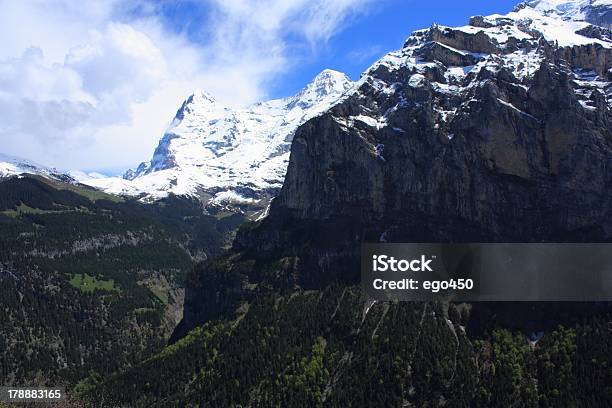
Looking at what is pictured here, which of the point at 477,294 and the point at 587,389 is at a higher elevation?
the point at 477,294

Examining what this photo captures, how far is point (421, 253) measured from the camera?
92250mm

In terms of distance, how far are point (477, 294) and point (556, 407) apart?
102 m

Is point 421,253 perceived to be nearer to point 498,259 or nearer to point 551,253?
point 498,259

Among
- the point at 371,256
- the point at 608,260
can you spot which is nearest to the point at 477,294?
the point at 371,256

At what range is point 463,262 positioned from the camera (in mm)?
99312

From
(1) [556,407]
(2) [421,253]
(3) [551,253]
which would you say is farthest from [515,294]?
(1) [556,407]

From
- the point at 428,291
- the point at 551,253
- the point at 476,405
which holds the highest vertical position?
the point at 551,253

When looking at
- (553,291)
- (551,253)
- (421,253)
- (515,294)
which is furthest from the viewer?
(515,294)

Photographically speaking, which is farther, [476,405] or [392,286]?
[476,405]

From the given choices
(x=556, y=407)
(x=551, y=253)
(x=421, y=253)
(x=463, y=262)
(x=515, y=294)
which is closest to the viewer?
(x=421, y=253)

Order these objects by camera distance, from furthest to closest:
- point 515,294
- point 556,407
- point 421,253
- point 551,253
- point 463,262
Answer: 1. point 556,407
2. point 515,294
3. point 551,253
4. point 463,262
5. point 421,253

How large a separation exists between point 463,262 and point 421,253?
1096cm

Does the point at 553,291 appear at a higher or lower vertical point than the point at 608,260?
lower

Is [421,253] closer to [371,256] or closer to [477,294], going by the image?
[371,256]
